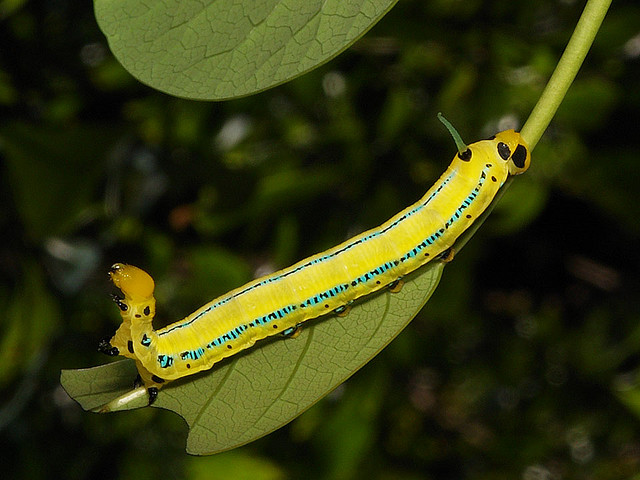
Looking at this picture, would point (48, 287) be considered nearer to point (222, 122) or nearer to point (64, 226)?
point (64, 226)

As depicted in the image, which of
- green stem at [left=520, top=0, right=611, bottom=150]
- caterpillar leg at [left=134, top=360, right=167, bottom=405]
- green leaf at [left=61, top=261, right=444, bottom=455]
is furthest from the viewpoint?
caterpillar leg at [left=134, top=360, right=167, bottom=405]

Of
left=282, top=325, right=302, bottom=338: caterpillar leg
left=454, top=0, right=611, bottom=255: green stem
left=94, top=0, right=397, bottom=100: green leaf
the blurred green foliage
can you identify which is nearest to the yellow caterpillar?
left=282, top=325, right=302, bottom=338: caterpillar leg

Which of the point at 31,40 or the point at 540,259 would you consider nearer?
Result: the point at 31,40

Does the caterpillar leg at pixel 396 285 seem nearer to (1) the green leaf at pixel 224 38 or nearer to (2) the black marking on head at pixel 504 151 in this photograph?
(2) the black marking on head at pixel 504 151

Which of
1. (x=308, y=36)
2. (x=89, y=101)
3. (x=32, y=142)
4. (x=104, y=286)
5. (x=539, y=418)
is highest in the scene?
(x=308, y=36)

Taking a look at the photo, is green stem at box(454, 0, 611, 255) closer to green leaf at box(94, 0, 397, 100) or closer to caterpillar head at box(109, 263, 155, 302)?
green leaf at box(94, 0, 397, 100)

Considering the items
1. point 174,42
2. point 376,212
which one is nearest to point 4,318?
point 376,212

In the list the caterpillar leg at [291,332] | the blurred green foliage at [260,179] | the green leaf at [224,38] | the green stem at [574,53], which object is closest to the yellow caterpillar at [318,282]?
the caterpillar leg at [291,332]
